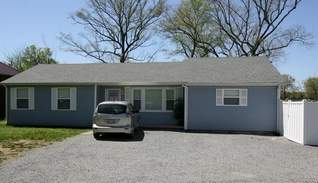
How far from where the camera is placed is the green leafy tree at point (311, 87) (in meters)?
41.1

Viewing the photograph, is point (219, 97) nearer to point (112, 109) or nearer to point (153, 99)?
point (153, 99)

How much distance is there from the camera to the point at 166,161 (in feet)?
33.1

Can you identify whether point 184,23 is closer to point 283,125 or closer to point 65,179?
point 283,125

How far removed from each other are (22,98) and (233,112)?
12905 mm

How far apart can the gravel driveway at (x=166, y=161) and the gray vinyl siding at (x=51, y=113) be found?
5.88m

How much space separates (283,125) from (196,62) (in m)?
7.76

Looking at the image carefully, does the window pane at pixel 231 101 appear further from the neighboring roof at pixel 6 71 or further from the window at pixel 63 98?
the neighboring roof at pixel 6 71

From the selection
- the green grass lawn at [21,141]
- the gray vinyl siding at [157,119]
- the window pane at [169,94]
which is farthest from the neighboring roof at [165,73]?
the green grass lawn at [21,141]

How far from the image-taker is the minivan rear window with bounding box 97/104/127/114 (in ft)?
48.5

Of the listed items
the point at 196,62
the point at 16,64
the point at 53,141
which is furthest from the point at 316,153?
the point at 16,64

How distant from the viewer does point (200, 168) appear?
9148 mm

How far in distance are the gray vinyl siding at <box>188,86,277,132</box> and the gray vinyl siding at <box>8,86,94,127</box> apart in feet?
20.1

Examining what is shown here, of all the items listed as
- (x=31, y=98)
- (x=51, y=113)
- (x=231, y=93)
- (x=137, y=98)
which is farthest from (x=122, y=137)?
(x=31, y=98)

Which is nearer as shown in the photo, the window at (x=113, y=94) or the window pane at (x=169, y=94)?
the window pane at (x=169, y=94)
